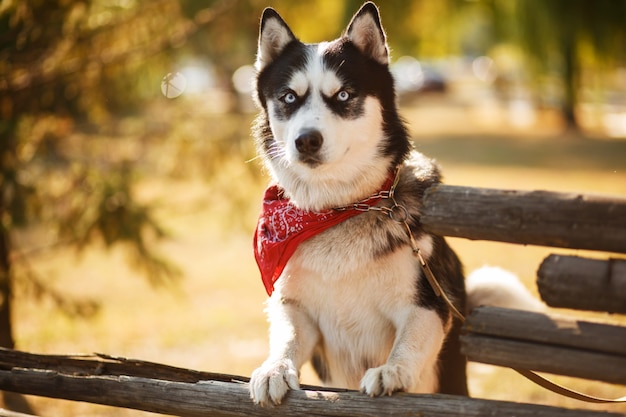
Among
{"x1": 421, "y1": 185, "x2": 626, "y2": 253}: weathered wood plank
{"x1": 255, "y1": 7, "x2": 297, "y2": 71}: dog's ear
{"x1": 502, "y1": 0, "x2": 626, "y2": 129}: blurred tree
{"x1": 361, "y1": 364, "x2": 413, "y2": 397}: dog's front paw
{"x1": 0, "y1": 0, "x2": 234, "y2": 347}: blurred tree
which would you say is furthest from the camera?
{"x1": 502, "y1": 0, "x2": 626, "y2": 129}: blurred tree

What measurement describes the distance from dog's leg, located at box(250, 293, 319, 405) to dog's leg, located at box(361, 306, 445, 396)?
309 millimetres

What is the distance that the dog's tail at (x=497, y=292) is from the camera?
316 centimetres

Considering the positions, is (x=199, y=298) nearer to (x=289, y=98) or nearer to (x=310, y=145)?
(x=289, y=98)

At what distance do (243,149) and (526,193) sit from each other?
15.5 feet

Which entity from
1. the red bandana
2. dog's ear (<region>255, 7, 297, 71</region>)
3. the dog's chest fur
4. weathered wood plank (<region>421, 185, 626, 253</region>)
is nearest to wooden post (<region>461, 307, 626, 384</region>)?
weathered wood plank (<region>421, 185, 626, 253</region>)

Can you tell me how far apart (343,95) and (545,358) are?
1.40m

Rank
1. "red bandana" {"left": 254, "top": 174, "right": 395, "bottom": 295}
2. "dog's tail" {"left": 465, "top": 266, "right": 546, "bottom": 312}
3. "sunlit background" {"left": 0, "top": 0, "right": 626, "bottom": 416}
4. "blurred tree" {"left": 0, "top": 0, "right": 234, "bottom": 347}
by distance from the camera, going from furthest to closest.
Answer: "sunlit background" {"left": 0, "top": 0, "right": 626, "bottom": 416} < "blurred tree" {"left": 0, "top": 0, "right": 234, "bottom": 347} < "dog's tail" {"left": 465, "top": 266, "right": 546, "bottom": 312} < "red bandana" {"left": 254, "top": 174, "right": 395, "bottom": 295}

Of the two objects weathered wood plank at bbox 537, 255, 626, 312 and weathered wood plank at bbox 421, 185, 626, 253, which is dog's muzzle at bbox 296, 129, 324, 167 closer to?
weathered wood plank at bbox 421, 185, 626, 253

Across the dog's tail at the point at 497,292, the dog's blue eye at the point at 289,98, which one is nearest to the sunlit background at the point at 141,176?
the dog's blue eye at the point at 289,98

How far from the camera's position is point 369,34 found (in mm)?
2934

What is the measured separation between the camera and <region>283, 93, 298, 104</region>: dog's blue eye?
9.39 ft

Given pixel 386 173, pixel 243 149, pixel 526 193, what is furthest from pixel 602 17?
pixel 526 193

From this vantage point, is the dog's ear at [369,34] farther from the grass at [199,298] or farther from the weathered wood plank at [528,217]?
the grass at [199,298]

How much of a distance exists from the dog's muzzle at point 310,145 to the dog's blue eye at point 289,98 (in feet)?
0.94
